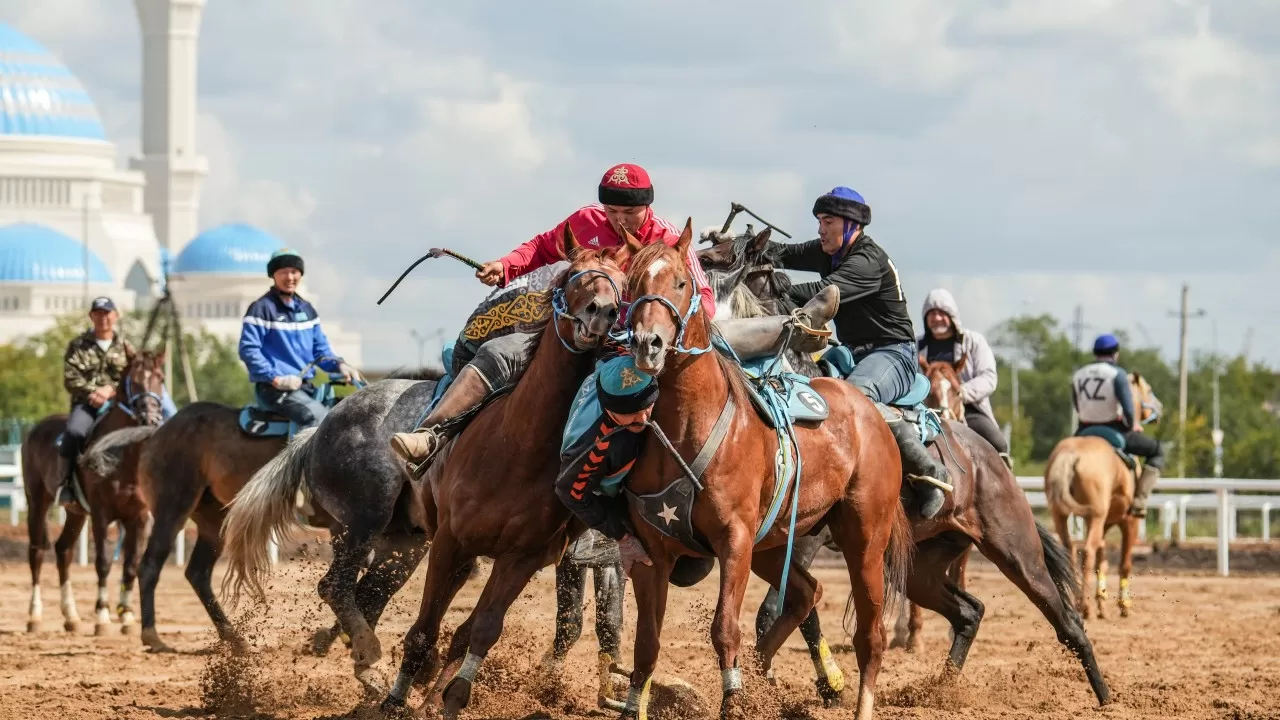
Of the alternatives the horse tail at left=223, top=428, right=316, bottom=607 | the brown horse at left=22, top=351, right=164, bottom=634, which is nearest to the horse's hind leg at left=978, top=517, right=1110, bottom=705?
the horse tail at left=223, top=428, right=316, bottom=607

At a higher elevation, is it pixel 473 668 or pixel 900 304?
pixel 900 304

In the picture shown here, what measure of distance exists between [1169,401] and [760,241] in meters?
67.2

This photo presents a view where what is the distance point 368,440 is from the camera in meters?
12.3

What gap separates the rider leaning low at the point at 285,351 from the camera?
14.5m

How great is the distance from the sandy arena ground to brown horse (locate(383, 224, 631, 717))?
2.56ft

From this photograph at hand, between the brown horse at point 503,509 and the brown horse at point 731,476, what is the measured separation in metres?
0.54

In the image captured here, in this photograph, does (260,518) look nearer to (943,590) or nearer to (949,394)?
(943,590)

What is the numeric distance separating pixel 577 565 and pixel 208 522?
17.0 ft

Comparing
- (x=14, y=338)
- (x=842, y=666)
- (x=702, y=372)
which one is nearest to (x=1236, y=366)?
(x=14, y=338)

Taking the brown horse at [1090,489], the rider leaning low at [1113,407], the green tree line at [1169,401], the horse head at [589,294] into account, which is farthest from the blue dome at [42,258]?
the horse head at [589,294]

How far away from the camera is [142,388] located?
56.9ft

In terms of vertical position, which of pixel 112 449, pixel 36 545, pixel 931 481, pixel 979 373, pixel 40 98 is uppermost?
pixel 40 98

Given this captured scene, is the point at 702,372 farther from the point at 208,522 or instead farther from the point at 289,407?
the point at 208,522

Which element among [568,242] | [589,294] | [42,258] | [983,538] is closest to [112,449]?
[983,538]
